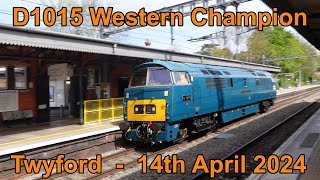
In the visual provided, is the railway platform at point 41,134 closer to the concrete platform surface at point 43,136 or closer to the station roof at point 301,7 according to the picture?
the concrete platform surface at point 43,136

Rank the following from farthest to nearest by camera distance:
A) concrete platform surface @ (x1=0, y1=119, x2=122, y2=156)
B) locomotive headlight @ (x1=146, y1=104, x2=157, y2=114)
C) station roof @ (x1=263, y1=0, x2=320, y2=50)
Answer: locomotive headlight @ (x1=146, y1=104, x2=157, y2=114)
concrete platform surface @ (x1=0, y1=119, x2=122, y2=156)
station roof @ (x1=263, y1=0, x2=320, y2=50)

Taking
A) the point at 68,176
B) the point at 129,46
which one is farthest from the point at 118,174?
the point at 129,46

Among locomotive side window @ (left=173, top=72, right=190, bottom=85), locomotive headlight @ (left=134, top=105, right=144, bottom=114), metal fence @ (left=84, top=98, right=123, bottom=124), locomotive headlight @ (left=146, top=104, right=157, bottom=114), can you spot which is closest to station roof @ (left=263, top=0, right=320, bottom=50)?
locomotive side window @ (left=173, top=72, right=190, bottom=85)

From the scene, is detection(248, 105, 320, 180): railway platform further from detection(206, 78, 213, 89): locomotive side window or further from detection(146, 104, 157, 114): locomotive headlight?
detection(146, 104, 157, 114): locomotive headlight

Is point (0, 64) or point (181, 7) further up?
point (181, 7)

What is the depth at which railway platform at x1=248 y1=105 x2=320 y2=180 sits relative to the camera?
8172 millimetres

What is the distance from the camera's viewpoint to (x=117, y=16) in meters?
13.3

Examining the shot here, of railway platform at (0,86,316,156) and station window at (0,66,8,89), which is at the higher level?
station window at (0,66,8,89)

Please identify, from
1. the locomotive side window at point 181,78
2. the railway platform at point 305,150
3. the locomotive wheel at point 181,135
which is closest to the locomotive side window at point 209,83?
the locomotive side window at point 181,78

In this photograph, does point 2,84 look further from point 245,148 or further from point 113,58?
point 245,148

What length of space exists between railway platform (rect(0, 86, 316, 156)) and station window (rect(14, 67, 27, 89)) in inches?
75.5

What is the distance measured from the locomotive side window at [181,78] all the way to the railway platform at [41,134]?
3.29 meters

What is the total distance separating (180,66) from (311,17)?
5071 millimetres

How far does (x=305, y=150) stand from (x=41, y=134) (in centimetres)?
947
